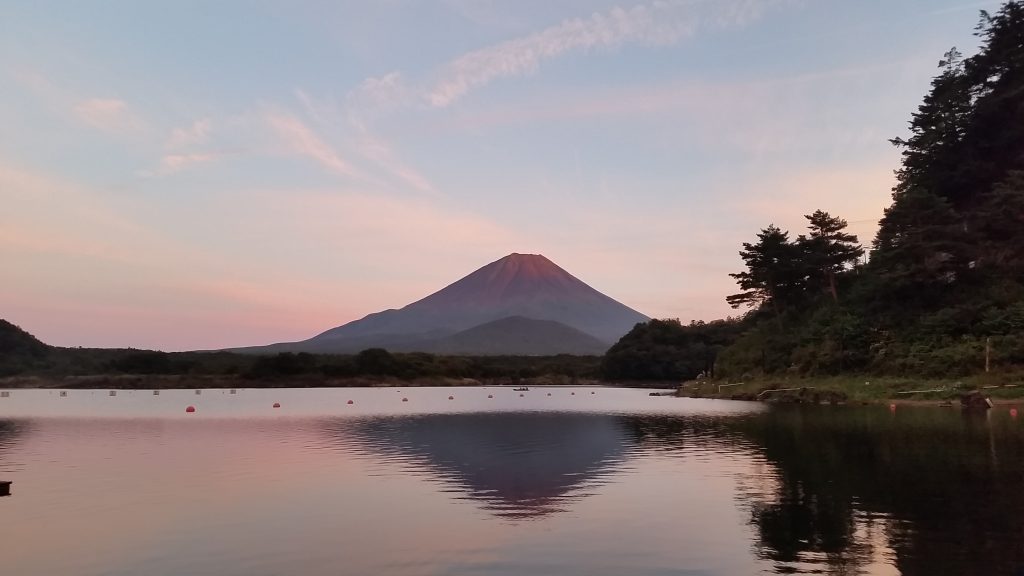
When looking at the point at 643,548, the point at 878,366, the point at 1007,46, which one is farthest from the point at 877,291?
the point at 643,548

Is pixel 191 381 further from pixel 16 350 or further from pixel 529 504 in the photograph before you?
pixel 529 504

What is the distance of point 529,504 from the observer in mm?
18922

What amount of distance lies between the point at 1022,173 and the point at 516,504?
61026mm

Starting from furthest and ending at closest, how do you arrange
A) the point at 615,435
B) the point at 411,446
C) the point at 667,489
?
1. the point at 615,435
2. the point at 411,446
3. the point at 667,489

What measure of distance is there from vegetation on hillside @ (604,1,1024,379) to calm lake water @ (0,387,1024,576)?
74.6 feet

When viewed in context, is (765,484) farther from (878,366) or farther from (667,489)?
(878,366)

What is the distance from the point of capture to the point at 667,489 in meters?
20.9

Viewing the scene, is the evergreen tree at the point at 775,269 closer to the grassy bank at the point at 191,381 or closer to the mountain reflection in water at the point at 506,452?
the mountain reflection in water at the point at 506,452

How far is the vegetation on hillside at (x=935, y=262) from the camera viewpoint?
5900cm

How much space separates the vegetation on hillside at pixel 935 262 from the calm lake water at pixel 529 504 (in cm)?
2275

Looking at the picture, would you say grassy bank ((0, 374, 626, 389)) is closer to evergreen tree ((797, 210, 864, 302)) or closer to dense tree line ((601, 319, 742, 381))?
dense tree line ((601, 319, 742, 381))

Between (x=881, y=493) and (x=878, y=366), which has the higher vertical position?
(x=878, y=366)

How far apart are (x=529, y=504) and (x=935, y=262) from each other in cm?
5762

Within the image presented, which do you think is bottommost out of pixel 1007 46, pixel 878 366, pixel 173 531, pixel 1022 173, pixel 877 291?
pixel 173 531
